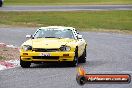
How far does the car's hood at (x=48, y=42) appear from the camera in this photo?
55.0 ft

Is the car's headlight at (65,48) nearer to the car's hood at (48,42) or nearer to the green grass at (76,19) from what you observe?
the car's hood at (48,42)

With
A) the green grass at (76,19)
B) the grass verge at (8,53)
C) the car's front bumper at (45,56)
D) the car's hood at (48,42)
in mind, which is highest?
the car's hood at (48,42)

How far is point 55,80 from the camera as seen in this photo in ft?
42.6

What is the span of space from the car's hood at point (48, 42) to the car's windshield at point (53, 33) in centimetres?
50

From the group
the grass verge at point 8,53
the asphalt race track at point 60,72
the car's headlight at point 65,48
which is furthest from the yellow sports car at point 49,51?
the grass verge at point 8,53

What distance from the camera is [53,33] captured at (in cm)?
1830

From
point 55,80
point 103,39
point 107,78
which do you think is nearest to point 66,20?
point 103,39

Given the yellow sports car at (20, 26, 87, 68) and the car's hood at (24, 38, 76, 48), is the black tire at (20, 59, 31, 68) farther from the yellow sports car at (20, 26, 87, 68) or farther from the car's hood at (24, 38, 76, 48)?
the car's hood at (24, 38, 76, 48)

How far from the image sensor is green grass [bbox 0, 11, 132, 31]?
4234cm

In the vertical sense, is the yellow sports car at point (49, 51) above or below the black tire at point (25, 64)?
above

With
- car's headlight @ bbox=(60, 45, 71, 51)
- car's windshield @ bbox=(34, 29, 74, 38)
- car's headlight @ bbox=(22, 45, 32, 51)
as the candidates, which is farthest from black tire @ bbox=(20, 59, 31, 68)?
car's windshield @ bbox=(34, 29, 74, 38)

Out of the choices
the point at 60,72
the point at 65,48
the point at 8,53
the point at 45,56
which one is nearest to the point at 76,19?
the point at 8,53

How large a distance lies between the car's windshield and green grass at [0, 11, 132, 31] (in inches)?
841

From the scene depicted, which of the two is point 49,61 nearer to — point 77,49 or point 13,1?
point 77,49
